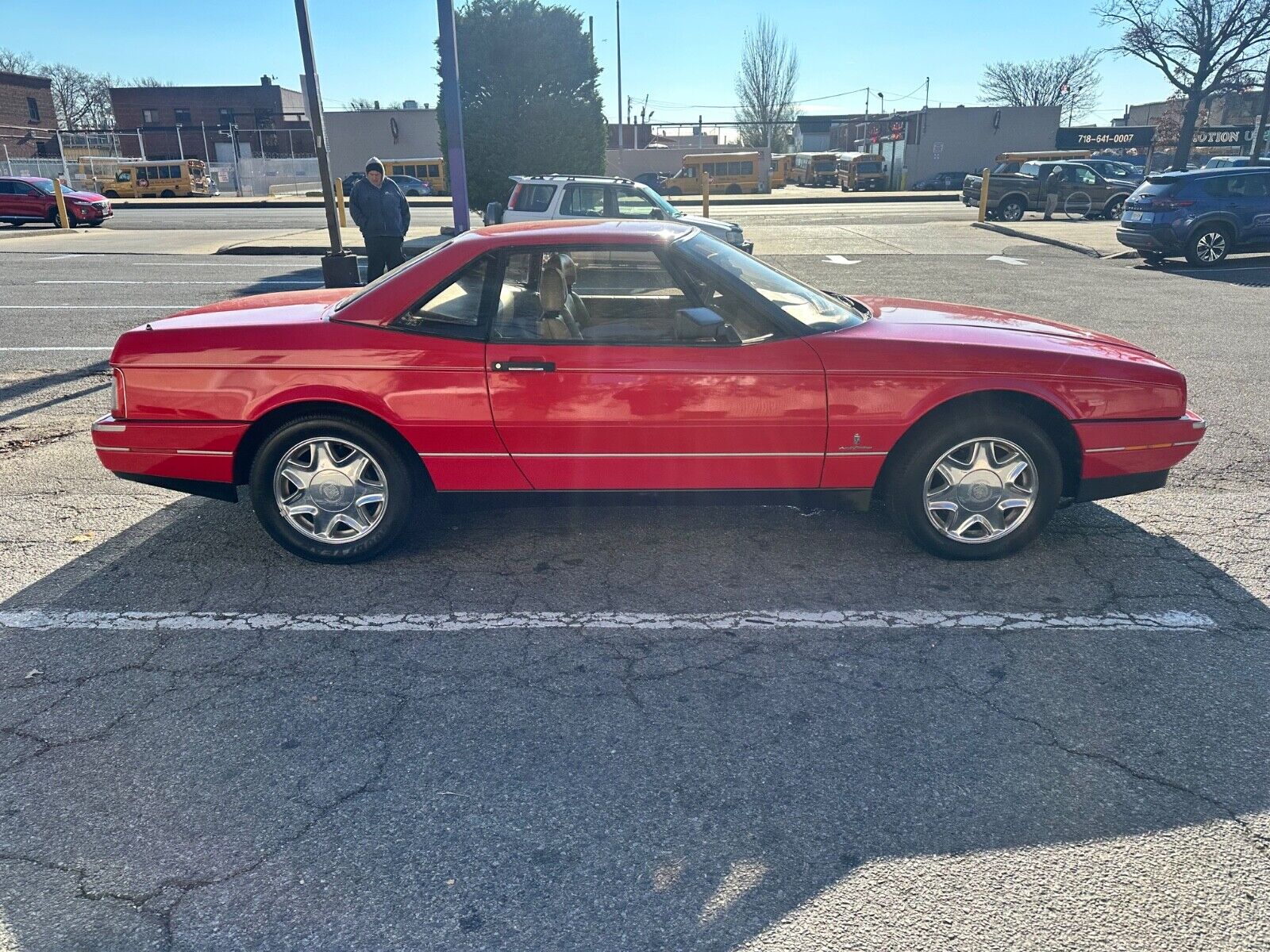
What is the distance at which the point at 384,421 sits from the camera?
4.02 meters

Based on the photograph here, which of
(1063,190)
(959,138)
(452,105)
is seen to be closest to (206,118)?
(959,138)

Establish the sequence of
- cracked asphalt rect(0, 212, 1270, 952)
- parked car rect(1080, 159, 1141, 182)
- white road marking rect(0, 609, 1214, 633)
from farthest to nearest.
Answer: parked car rect(1080, 159, 1141, 182) → white road marking rect(0, 609, 1214, 633) → cracked asphalt rect(0, 212, 1270, 952)

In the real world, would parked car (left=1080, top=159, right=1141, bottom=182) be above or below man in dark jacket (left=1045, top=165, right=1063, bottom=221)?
above

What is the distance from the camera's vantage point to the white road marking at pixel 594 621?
3.64m

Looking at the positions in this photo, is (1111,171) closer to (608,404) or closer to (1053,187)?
(1053,187)

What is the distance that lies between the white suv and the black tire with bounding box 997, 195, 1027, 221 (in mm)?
15726

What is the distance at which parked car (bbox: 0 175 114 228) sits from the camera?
25.5 m

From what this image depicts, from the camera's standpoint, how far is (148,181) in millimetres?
42688

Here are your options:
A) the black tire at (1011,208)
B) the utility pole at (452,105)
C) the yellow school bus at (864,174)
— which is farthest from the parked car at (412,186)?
the utility pole at (452,105)

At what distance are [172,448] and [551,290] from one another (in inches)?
73.7

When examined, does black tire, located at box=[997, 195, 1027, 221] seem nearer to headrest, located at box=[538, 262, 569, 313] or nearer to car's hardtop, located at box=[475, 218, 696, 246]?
car's hardtop, located at box=[475, 218, 696, 246]

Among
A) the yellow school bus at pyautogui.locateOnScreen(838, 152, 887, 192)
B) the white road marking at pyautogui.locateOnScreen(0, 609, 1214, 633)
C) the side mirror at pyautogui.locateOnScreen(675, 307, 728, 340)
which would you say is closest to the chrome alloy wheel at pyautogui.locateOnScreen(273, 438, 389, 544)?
the white road marking at pyautogui.locateOnScreen(0, 609, 1214, 633)

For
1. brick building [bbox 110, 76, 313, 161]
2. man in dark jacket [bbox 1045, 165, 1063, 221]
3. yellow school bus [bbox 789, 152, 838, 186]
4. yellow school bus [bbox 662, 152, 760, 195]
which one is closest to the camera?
man in dark jacket [bbox 1045, 165, 1063, 221]

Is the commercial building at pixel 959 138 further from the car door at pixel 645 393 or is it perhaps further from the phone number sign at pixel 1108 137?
the car door at pixel 645 393
